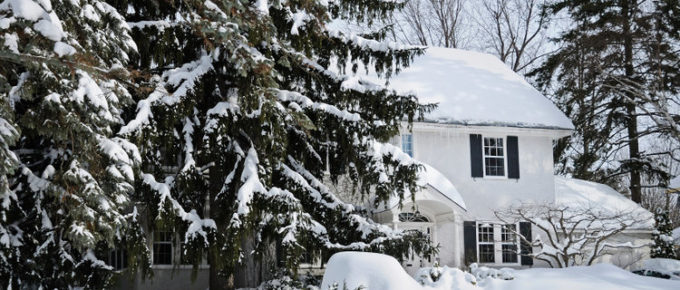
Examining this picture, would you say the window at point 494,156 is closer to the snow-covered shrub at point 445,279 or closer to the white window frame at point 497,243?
the white window frame at point 497,243

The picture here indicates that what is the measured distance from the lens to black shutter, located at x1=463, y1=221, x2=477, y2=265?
2181cm

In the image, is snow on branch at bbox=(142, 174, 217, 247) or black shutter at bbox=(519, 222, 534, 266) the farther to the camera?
black shutter at bbox=(519, 222, 534, 266)

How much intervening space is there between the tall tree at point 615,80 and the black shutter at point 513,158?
7.21m

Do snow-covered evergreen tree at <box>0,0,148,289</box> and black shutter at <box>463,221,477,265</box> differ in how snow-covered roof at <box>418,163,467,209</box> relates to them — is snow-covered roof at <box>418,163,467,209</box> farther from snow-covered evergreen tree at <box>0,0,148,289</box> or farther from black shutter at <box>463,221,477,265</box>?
snow-covered evergreen tree at <box>0,0,148,289</box>

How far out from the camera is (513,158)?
23.0 m

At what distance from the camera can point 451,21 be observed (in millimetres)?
35000

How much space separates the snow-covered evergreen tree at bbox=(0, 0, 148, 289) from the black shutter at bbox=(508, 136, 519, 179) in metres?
13.7

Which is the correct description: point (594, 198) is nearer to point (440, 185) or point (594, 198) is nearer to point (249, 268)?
point (440, 185)

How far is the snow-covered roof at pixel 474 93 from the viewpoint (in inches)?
901

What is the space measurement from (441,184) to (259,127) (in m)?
8.59

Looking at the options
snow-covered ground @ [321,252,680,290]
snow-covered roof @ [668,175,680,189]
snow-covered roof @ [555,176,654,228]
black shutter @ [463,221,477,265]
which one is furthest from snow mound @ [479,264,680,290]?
snow-covered roof @ [668,175,680,189]

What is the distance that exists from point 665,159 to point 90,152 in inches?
1565

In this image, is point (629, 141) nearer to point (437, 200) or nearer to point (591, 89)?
point (591, 89)

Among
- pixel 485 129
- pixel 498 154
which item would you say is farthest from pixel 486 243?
pixel 485 129
